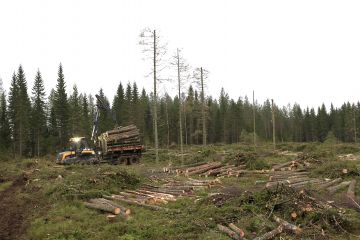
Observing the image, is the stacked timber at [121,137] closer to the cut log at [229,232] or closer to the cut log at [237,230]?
the cut log at [229,232]

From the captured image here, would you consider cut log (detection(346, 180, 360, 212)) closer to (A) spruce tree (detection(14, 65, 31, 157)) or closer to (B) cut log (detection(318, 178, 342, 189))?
(B) cut log (detection(318, 178, 342, 189))

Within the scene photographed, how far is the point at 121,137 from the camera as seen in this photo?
1300 inches

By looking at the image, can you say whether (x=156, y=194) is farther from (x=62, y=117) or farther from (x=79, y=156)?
(x=62, y=117)

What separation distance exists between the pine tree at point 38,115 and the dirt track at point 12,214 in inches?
1448

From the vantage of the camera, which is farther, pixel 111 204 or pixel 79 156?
pixel 79 156

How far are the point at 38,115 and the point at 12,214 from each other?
43125 mm

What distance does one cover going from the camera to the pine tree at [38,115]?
171ft

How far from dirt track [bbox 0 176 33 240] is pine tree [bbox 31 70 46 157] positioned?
36780 millimetres

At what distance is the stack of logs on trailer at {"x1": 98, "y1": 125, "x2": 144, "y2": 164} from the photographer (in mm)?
32875

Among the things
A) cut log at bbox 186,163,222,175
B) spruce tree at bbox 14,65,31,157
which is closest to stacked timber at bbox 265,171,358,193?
cut log at bbox 186,163,222,175

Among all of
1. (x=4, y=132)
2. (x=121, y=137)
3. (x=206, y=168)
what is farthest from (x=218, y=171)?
(x=4, y=132)

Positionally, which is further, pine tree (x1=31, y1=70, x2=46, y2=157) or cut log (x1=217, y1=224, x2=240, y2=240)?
pine tree (x1=31, y1=70, x2=46, y2=157)

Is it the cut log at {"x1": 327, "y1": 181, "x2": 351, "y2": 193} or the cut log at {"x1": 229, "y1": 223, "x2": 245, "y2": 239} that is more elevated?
the cut log at {"x1": 327, "y1": 181, "x2": 351, "y2": 193}

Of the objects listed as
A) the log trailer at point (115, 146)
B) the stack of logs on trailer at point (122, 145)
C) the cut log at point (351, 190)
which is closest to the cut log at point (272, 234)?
the cut log at point (351, 190)
